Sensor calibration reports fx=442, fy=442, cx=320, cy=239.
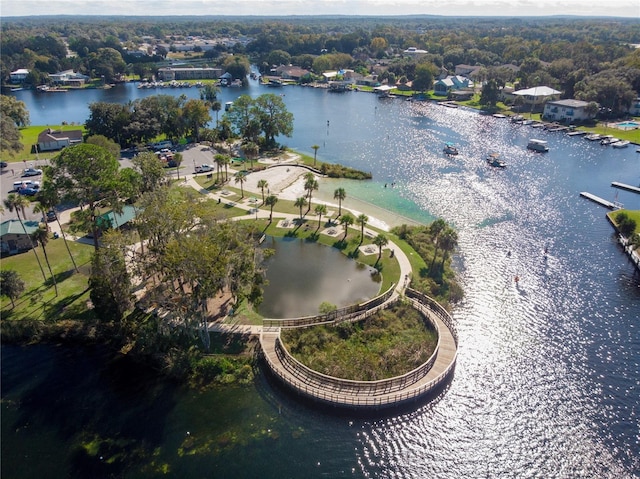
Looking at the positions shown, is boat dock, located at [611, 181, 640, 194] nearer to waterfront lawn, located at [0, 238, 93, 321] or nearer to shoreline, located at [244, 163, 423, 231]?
shoreline, located at [244, 163, 423, 231]

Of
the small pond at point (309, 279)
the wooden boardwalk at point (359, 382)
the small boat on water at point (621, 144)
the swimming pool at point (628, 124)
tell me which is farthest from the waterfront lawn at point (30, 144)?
the swimming pool at point (628, 124)

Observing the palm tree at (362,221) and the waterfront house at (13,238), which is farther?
the palm tree at (362,221)

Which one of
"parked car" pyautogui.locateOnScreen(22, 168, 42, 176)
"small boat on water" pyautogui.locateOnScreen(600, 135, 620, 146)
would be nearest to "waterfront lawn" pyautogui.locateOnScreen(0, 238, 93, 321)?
"parked car" pyautogui.locateOnScreen(22, 168, 42, 176)

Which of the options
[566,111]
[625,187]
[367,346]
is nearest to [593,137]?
[566,111]

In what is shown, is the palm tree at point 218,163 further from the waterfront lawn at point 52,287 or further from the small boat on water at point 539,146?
the small boat on water at point 539,146

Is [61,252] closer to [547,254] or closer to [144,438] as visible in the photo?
[144,438]

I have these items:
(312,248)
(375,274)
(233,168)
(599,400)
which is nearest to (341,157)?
(233,168)

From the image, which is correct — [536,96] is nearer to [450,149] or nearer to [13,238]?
[450,149]
